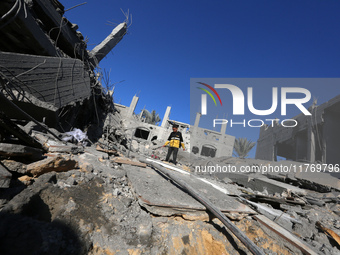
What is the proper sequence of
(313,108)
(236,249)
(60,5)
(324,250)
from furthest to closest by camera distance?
(313,108) → (60,5) → (324,250) → (236,249)

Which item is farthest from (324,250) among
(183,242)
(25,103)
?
(25,103)

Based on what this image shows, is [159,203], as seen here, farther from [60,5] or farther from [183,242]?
[60,5]

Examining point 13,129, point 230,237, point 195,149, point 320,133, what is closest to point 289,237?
point 230,237

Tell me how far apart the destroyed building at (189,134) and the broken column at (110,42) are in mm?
12194

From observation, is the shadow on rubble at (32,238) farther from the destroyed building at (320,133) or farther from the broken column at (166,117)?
the broken column at (166,117)

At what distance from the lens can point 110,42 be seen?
9641mm

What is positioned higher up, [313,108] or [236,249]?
[313,108]

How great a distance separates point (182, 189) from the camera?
2.46 meters

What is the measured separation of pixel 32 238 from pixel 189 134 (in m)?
21.6

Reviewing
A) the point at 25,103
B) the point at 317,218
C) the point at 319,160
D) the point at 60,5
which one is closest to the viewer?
the point at 317,218

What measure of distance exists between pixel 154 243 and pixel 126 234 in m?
0.28

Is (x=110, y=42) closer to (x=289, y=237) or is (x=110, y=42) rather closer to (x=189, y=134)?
(x=289, y=237)

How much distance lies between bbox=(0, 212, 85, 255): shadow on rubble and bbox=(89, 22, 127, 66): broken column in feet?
31.3

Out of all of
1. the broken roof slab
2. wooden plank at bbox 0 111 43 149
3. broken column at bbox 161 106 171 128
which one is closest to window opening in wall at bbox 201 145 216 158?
broken column at bbox 161 106 171 128
